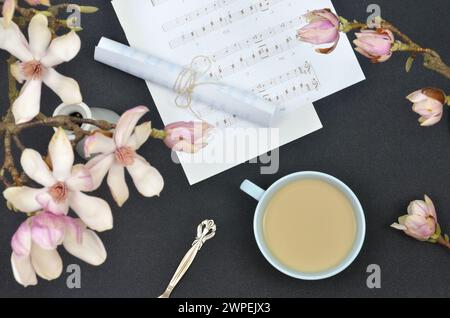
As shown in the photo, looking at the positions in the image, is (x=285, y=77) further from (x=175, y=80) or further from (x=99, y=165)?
(x=99, y=165)

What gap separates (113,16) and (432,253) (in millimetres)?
509

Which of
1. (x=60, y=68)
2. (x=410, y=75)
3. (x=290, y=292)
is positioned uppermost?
(x=60, y=68)

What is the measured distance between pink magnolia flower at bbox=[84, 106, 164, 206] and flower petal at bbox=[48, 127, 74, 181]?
0.02 meters

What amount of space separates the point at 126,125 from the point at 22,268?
17cm

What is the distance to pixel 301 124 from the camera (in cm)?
78

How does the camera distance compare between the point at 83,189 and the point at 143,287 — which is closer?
the point at 83,189

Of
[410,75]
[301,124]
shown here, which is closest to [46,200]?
[301,124]

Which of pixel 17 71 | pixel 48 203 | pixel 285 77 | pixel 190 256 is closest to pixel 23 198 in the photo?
pixel 48 203

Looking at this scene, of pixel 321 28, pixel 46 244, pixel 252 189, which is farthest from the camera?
pixel 252 189

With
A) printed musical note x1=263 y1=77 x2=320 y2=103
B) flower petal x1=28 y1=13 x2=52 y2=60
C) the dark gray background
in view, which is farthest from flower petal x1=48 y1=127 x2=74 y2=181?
printed musical note x1=263 y1=77 x2=320 y2=103

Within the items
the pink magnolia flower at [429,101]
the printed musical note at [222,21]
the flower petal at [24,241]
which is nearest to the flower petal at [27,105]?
the flower petal at [24,241]

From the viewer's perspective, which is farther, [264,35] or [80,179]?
[264,35]

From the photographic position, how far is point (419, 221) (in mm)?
712

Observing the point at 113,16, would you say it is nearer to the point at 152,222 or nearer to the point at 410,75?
the point at 152,222
